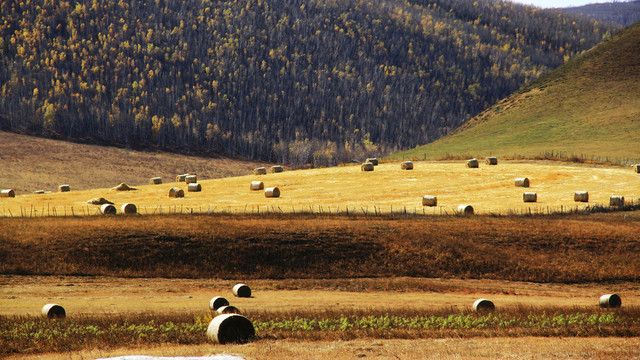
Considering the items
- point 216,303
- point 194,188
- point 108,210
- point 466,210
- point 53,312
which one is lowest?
point 216,303

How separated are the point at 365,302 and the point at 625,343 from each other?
540 inches

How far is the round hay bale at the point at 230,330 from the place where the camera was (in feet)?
61.3

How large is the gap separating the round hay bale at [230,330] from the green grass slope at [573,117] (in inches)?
3406

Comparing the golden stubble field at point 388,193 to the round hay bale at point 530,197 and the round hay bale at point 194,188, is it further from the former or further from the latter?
the round hay bale at point 530,197

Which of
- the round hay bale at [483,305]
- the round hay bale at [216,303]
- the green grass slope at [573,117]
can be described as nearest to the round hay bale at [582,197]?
the round hay bale at [483,305]

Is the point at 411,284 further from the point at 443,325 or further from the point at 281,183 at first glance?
the point at 281,183

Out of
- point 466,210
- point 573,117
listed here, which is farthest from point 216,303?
point 573,117

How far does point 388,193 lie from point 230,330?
4945 centimetres

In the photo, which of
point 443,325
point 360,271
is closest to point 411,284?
point 360,271

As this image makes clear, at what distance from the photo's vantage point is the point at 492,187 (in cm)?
6938

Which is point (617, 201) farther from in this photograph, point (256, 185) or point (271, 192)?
point (256, 185)

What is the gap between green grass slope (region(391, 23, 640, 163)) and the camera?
386ft

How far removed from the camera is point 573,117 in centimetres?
14600

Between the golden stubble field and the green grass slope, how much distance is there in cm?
2534
